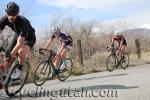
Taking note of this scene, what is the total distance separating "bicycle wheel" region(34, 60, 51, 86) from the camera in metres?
12.4

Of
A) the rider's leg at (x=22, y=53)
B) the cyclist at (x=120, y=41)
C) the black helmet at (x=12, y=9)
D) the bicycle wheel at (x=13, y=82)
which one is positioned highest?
the black helmet at (x=12, y=9)

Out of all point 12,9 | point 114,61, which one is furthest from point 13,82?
point 114,61

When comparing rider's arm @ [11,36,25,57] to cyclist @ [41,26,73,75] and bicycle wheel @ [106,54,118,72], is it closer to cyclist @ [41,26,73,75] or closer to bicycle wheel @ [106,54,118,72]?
cyclist @ [41,26,73,75]

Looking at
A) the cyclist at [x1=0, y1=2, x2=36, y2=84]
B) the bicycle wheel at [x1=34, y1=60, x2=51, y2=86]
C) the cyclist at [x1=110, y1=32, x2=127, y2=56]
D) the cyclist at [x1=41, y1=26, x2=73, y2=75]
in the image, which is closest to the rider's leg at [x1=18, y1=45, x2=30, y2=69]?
the cyclist at [x1=0, y1=2, x2=36, y2=84]

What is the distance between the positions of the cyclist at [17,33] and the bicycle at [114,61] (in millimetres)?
9519

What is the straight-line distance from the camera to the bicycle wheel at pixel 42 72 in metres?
12.4

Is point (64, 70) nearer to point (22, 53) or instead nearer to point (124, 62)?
point (22, 53)

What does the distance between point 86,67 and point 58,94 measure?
31.7 feet

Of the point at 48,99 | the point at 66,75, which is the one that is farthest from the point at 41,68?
the point at 48,99

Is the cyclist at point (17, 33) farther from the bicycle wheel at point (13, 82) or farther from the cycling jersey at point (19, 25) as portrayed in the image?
the bicycle wheel at point (13, 82)

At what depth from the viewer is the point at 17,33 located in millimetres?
9555

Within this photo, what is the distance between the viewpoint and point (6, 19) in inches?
364

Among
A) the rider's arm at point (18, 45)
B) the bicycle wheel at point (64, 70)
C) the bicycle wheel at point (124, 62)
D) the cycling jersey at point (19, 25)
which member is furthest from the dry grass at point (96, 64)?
the rider's arm at point (18, 45)

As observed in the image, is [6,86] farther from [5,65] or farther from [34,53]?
[34,53]
